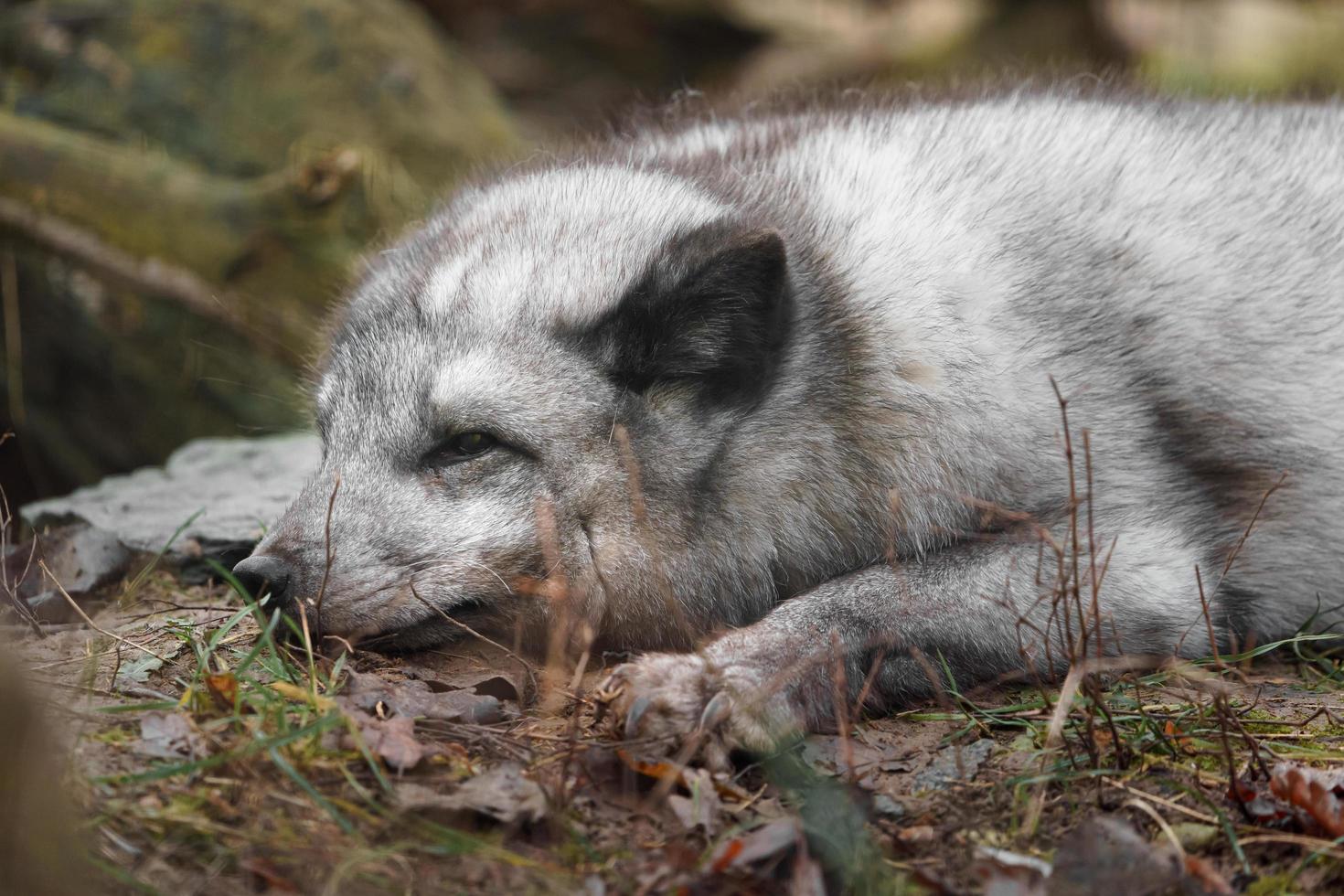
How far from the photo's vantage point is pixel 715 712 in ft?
9.75

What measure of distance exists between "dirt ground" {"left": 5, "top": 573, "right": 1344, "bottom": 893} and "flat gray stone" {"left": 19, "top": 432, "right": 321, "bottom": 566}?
120cm

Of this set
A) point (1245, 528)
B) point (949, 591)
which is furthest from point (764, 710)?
point (1245, 528)

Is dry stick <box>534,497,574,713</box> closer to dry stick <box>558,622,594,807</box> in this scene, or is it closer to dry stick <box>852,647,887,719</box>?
dry stick <box>558,622,594,807</box>

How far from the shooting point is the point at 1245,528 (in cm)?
393

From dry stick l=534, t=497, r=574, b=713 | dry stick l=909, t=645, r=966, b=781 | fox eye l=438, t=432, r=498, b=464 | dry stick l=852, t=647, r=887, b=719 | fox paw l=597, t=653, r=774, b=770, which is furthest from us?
fox eye l=438, t=432, r=498, b=464

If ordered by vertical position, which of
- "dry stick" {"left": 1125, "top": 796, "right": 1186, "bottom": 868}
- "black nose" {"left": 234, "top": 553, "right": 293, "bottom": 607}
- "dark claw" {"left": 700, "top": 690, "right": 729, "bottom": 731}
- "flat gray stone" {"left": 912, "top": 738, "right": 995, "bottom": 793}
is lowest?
"flat gray stone" {"left": 912, "top": 738, "right": 995, "bottom": 793}

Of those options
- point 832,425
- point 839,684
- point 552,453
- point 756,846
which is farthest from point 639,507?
point 756,846

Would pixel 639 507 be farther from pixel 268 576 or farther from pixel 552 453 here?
pixel 268 576

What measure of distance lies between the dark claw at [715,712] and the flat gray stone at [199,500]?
1.88m

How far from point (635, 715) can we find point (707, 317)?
111cm

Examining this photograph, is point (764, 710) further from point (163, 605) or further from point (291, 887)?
point (163, 605)

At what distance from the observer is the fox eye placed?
3.46 metres

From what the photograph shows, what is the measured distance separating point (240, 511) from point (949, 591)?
279 centimetres

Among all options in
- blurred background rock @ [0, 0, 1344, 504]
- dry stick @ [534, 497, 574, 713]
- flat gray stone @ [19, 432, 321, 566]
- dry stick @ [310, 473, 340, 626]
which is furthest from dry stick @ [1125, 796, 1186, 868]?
blurred background rock @ [0, 0, 1344, 504]
